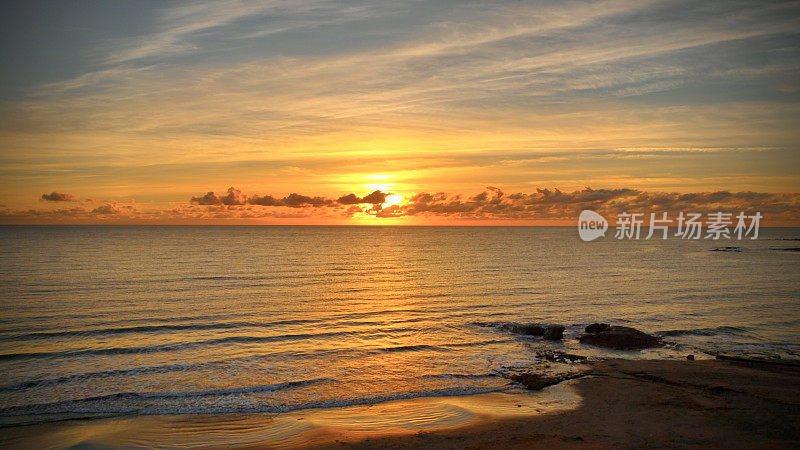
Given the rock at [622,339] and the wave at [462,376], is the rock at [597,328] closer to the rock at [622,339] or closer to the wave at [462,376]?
the rock at [622,339]

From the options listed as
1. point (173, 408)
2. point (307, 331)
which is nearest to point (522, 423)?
point (173, 408)

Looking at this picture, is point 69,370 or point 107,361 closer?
point 69,370

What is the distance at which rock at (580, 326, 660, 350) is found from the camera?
1054 inches

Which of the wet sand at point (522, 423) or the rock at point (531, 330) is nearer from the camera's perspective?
the wet sand at point (522, 423)

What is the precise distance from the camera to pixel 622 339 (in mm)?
26953

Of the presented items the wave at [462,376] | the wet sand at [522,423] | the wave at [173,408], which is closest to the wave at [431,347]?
the wave at [462,376]

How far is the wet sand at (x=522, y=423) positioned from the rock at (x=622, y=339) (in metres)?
6.45

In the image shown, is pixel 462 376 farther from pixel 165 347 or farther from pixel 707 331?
pixel 707 331

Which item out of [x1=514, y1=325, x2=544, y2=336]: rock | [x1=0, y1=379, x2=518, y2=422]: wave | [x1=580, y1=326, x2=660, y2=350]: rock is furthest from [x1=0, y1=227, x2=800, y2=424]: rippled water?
[x1=580, y1=326, x2=660, y2=350]: rock

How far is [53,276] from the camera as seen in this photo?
173 ft

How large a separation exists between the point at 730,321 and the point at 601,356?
14879 millimetres

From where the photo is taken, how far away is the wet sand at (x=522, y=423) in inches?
579

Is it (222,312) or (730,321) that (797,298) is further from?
(222,312)

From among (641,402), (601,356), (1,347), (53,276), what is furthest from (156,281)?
(641,402)
